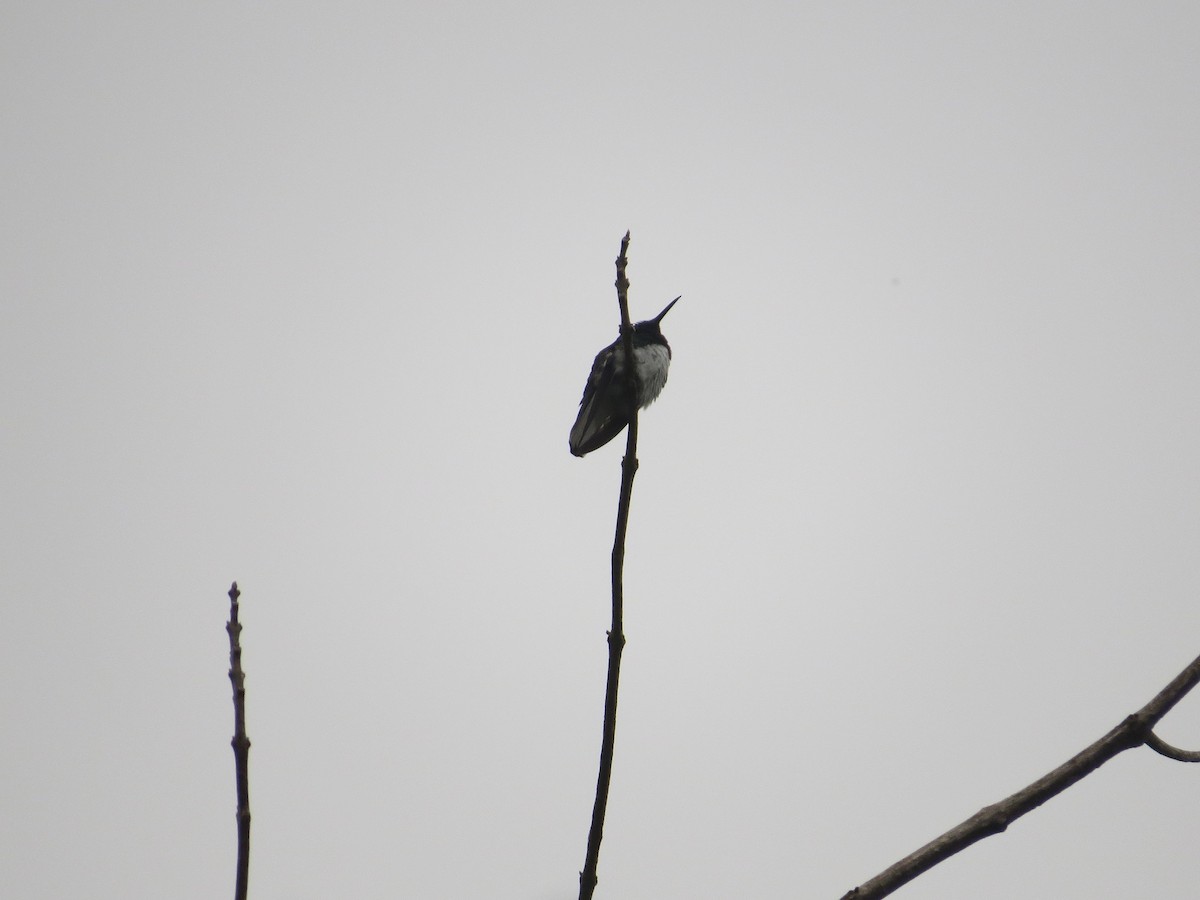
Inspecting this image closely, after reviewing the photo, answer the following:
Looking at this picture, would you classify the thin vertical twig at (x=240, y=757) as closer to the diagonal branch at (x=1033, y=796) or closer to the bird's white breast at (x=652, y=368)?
the diagonal branch at (x=1033, y=796)

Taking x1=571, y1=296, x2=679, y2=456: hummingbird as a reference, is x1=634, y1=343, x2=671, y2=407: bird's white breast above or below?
above

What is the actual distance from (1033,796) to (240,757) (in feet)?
5.07

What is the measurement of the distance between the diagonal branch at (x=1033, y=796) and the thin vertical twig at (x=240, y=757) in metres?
1.15

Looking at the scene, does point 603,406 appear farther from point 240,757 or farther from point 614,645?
point 240,757

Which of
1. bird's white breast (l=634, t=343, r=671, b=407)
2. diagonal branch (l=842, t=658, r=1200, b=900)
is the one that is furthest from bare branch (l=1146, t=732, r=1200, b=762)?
bird's white breast (l=634, t=343, r=671, b=407)

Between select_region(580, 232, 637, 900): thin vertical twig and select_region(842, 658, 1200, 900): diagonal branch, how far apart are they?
571 millimetres

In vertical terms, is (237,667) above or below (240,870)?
above

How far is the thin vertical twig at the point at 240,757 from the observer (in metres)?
1.65

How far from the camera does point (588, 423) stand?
6266 millimetres

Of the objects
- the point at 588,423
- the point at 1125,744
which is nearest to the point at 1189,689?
the point at 1125,744

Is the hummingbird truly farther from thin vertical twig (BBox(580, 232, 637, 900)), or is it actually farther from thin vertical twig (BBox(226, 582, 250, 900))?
thin vertical twig (BBox(226, 582, 250, 900))

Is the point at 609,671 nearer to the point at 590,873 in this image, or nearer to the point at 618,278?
the point at 590,873

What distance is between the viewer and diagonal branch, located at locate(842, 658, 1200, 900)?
1787mm

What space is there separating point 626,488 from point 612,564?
30 cm
